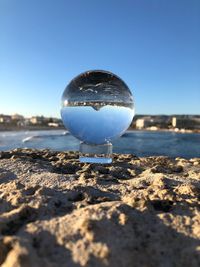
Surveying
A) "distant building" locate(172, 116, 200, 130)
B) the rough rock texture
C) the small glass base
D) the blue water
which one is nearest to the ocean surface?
the small glass base

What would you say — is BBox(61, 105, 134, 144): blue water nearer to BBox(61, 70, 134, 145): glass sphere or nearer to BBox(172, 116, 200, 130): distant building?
BBox(61, 70, 134, 145): glass sphere

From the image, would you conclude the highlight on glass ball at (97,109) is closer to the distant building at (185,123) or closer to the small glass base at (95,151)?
the small glass base at (95,151)

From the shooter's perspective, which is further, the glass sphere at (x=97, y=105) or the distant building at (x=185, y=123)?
the distant building at (x=185, y=123)

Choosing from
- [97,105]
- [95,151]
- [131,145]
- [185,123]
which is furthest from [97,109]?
[185,123]

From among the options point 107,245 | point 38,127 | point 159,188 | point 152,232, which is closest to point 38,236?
point 107,245

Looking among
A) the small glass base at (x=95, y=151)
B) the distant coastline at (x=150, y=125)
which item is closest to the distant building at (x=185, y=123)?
the distant coastline at (x=150, y=125)

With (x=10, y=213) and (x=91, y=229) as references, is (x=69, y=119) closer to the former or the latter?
(x=10, y=213)

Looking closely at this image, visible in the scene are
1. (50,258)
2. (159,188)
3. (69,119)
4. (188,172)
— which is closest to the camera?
(50,258)
